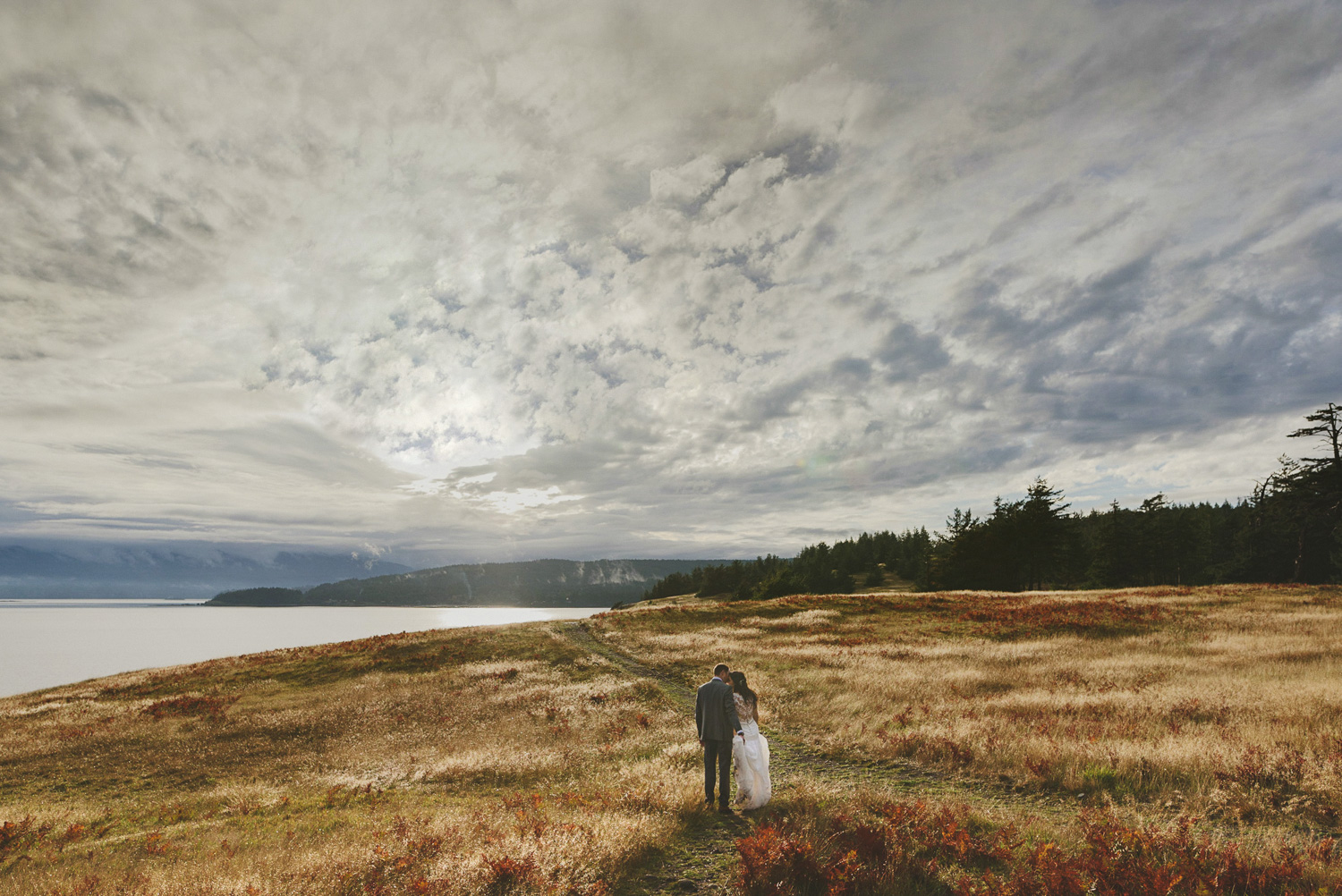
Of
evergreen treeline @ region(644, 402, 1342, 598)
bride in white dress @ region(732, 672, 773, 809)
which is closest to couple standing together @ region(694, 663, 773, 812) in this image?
bride in white dress @ region(732, 672, 773, 809)

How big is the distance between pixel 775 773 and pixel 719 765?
321 cm

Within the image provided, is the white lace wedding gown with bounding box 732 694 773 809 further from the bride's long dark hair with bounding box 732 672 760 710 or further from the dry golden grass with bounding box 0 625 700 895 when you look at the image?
the dry golden grass with bounding box 0 625 700 895

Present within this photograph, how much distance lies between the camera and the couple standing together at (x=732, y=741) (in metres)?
11.1

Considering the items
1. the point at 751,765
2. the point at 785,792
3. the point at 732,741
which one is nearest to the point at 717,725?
the point at 732,741

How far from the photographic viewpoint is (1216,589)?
145 feet

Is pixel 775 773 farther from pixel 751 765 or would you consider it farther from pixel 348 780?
pixel 348 780

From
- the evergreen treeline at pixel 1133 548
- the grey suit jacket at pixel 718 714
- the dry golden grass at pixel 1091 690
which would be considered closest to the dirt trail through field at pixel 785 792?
the dry golden grass at pixel 1091 690

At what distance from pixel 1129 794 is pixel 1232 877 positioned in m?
4.23

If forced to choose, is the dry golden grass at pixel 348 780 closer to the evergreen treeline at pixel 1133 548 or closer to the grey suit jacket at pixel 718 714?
the grey suit jacket at pixel 718 714

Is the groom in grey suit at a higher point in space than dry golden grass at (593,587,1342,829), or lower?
higher

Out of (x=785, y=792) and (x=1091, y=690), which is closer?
(x=785, y=792)

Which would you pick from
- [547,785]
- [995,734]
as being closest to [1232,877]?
[995,734]

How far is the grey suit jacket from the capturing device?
37.7 ft

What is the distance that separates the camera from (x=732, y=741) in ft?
37.9
